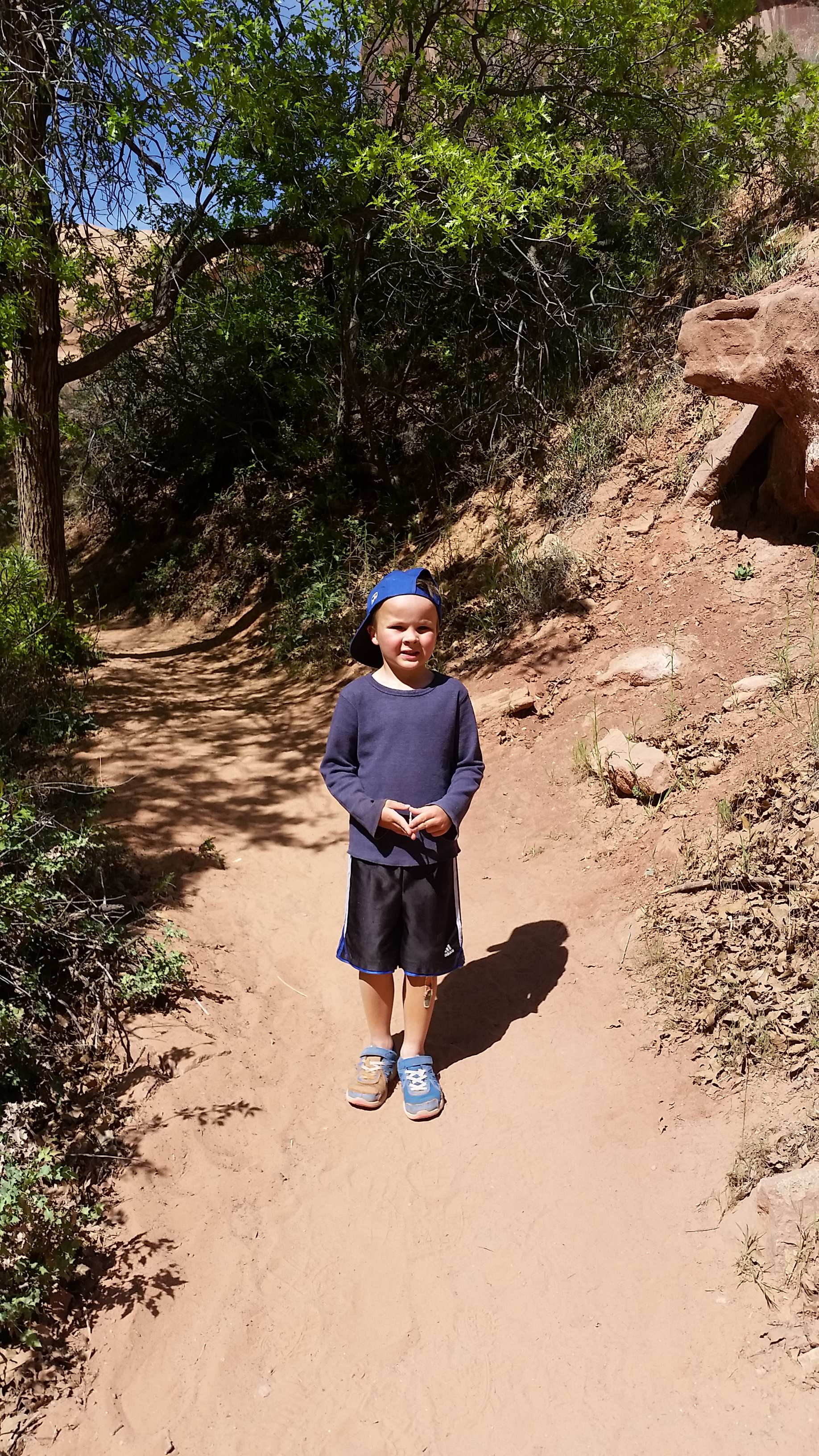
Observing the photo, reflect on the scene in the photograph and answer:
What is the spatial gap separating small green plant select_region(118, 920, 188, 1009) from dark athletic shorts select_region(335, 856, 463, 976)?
900mm

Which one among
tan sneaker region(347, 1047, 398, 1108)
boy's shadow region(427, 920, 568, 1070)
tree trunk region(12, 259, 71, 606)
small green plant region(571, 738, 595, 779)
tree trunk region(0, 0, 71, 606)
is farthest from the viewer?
tree trunk region(12, 259, 71, 606)

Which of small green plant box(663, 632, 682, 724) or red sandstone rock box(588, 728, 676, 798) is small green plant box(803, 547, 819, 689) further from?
red sandstone rock box(588, 728, 676, 798)

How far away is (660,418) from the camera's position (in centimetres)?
702

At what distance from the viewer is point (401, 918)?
321 cm

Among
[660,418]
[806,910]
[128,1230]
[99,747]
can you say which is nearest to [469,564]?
[660,418]

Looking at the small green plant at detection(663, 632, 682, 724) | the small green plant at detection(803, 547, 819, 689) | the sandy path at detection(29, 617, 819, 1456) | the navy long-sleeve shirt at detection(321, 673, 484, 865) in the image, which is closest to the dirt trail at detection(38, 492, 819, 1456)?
the sandy path at detection(29, 617, 819, 1456)

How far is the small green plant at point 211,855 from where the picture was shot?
4.74 metres

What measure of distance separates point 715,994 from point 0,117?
732 centimetres

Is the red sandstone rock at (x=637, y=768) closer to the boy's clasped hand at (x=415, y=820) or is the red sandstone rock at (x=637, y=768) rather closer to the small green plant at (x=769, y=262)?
the boy's clasped hand at (x=415, y=820)

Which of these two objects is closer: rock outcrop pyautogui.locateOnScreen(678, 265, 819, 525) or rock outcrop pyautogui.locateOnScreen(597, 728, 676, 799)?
rock outcrop pyautogui.locateOnScreen(597, 728, 676, 799)

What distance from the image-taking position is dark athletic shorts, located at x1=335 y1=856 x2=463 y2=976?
3.14 meters

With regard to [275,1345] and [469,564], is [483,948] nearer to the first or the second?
[275,1345]

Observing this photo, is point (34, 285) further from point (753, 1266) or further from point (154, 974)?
point (753, 1266)

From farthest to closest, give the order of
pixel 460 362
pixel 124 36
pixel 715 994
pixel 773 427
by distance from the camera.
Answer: pixel 460 362 → pixel 124 36 → pixel 773 427 → pixel 715 994
